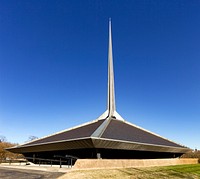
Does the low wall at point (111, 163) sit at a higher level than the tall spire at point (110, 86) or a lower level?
lower

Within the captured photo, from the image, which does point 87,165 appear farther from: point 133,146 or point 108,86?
point 108,86

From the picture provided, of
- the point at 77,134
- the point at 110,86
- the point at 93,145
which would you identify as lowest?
the point at 93,145

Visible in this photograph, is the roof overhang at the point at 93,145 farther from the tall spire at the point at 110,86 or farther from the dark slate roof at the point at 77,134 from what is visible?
the tall spire at the point at 110,86

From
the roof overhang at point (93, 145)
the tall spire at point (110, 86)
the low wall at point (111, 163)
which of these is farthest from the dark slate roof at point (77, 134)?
the tall spire at point (110, 86)

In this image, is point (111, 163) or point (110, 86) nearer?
point (111, 163)

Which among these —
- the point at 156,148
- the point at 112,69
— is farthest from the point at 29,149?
the point at 112,69

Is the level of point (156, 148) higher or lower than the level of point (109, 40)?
lower

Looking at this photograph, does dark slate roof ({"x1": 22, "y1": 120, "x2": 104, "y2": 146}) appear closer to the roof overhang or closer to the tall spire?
the roof overhang

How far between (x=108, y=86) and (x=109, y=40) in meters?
8.68

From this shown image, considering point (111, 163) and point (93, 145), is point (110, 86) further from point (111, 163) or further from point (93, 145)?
point (111, 163)

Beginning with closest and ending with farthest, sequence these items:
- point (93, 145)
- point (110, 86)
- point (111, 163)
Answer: point (111, 163) → point (93, 145) → point (110, 86)

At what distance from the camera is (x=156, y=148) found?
23.7 meters

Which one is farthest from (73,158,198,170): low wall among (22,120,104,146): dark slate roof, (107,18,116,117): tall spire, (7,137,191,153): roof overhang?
(107,18,116,117): tall spire

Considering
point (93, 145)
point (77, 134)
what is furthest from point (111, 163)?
point (77, 134)
